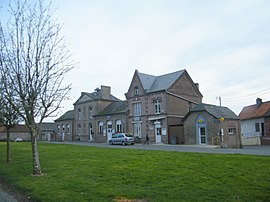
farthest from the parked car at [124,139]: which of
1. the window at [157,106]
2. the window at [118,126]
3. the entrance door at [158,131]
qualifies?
the window at [118,126]

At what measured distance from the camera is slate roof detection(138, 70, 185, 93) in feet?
138

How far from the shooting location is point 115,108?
51.0 m

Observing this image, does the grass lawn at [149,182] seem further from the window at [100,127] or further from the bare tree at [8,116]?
the window at [100,127]

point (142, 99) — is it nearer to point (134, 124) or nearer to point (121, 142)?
point (134, 124)

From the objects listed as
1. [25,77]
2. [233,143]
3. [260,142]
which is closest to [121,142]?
[233,143]

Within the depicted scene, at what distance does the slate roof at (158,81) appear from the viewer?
42.2 meters

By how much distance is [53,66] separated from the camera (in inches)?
531

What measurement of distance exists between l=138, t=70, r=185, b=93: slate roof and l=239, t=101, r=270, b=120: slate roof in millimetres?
15031

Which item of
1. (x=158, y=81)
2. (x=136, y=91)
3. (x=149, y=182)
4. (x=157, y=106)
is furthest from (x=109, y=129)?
(x=149, y=182)

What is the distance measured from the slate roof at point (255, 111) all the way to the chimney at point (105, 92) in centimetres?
2528

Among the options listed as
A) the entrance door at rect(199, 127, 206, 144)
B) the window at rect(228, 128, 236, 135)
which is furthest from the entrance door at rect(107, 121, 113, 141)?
the window at rect(228, 128, 236, 135)

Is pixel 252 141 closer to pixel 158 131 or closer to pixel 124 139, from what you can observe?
pixel 158 131

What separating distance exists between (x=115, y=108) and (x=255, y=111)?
79.3ft

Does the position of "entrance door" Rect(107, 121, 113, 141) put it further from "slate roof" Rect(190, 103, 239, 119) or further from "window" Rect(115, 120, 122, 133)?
"slate roof" Rect(190, 103, 239, 119)
